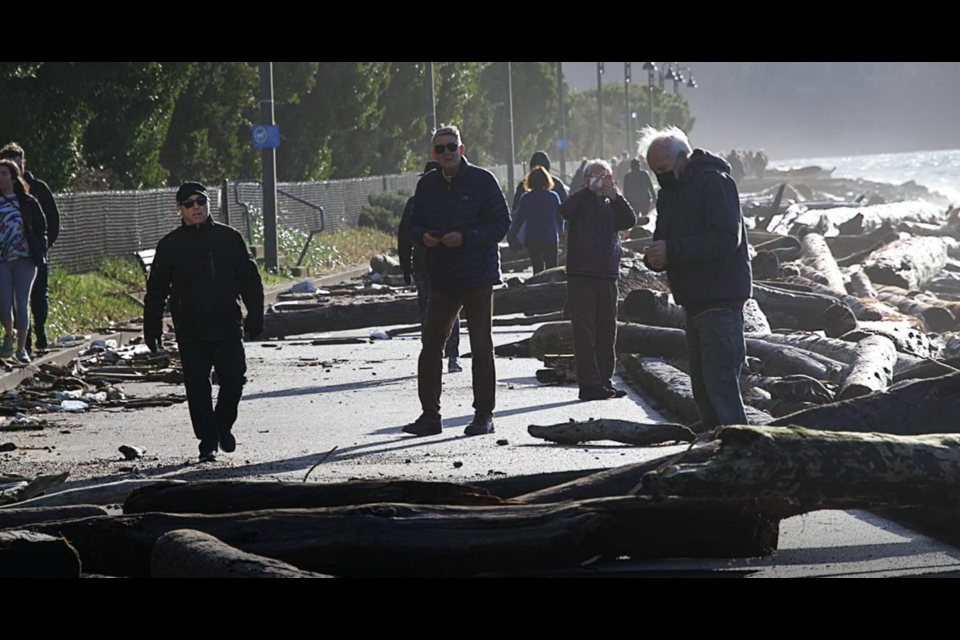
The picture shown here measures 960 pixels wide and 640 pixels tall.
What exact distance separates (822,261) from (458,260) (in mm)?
14399

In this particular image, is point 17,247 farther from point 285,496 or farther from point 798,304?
point 285,496

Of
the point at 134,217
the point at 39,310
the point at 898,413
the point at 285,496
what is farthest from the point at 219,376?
the point at 134,217

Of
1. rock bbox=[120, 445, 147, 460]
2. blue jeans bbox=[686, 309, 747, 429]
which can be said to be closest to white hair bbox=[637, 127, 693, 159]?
blue jeans bbox=[686, 309, 747, 429]

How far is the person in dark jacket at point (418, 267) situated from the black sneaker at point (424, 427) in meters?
1.59

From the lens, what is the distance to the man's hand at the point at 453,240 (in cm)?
1180

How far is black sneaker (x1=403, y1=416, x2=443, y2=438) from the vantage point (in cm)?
1187

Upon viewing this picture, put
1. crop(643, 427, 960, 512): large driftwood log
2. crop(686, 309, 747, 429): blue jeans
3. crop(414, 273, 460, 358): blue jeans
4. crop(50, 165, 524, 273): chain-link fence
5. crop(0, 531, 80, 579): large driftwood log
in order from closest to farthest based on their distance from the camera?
crop(0, 531, 80, 579): large driftwood log → crop(643, 427, 960, 512): large driftwood log → crop(686, 309, 747, 429): blue jeans → crop(414, 273, 460, 358): blue jeans → crop(50, 165, 524, 273): chain-link fence

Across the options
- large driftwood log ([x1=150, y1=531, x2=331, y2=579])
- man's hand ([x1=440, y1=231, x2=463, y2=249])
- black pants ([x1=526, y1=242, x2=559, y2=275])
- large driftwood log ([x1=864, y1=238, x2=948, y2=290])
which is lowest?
large driftwood log ([x1=150, y1=531, x2=331, y2=579])

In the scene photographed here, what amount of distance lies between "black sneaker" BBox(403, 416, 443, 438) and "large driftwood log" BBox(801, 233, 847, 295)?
10.3 meters

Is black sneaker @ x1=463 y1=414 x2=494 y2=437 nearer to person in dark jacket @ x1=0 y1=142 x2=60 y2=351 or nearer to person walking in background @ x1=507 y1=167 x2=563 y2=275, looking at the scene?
person in dark jacket @ x1=0 y1=142 x2=60 y2=351

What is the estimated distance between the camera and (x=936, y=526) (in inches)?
311

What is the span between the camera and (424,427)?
1188 centimetres

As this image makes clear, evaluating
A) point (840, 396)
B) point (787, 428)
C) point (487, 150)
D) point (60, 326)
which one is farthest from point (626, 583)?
point (487, 150)
